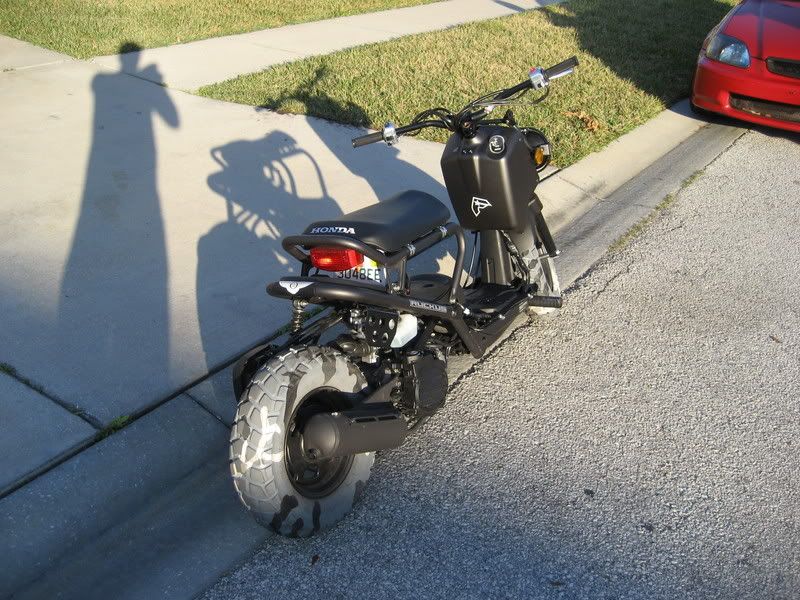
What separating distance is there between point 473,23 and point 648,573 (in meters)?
8.84

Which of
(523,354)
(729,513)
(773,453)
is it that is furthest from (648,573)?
(523,354)

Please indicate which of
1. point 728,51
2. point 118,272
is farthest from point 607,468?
point 728,51

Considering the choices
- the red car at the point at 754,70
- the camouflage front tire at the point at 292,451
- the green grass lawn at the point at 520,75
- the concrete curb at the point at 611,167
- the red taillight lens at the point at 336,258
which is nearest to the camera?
the camouflage front tire at the point at 292,451

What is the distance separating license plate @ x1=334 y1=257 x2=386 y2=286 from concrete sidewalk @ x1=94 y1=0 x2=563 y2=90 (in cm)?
521

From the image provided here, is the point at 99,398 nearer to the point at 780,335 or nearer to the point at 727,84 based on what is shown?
the point at 780,335

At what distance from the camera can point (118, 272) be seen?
15.3ft

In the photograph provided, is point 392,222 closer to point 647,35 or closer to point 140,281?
point 140,281

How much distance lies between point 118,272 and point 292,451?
2092 millimetres

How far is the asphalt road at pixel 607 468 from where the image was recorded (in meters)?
3.03

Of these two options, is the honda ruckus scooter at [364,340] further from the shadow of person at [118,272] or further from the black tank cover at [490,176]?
the shadow of person at [118,272]

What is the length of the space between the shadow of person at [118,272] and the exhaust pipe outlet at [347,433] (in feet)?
3.44

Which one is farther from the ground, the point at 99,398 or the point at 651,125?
the point at 99,398

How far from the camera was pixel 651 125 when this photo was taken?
793 cm

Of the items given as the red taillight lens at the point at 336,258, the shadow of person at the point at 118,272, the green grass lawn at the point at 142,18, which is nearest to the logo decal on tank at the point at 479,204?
the red taillight lens at the point at 336,258
